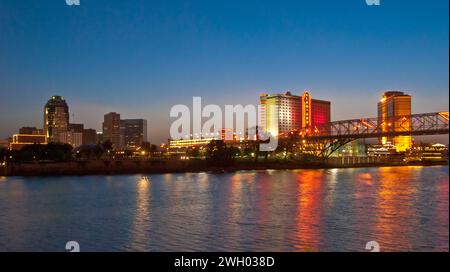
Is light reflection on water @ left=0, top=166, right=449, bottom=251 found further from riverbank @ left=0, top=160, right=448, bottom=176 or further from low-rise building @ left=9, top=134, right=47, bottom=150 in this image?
low-rise building @ left=9, top=134, right=47, bottom=150

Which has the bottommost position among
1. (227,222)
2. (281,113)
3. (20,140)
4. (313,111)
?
(227,222)

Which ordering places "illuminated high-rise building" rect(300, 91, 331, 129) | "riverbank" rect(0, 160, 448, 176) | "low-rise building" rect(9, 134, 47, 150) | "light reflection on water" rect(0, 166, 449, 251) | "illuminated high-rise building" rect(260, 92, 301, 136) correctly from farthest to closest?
"illuminated high-rise building" rect(300, 91, 331, 129) < "illuminated high-rise building" rect(260, 92, 301, 136) < "low-rise building" rect(9, 134, 47, 150) < "riverbank" rect(0, 160, 448, 176) < "light reflection on water" rect(0, 166, 449, 251)

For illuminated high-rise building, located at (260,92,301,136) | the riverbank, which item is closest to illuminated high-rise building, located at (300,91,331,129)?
illuminated high-rise building, located at (260,92,301,136)

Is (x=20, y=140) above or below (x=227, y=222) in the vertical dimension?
above

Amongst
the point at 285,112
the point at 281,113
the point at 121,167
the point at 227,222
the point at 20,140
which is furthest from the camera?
the point at 285,112

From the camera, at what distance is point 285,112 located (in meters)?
156

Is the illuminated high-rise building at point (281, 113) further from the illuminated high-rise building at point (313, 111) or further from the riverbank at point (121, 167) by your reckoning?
the riverbank at point (121, 167)

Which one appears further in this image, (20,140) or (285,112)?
(285,112)

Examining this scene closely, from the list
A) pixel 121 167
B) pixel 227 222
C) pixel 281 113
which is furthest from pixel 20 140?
pixel 227 222

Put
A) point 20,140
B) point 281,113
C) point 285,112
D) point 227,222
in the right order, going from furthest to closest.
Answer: point 285,112
point 281,113
point 20,140
point 227,222

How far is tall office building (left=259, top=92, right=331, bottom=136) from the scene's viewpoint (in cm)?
15525

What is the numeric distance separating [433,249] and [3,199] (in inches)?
950

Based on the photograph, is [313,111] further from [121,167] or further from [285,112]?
[121,167]
